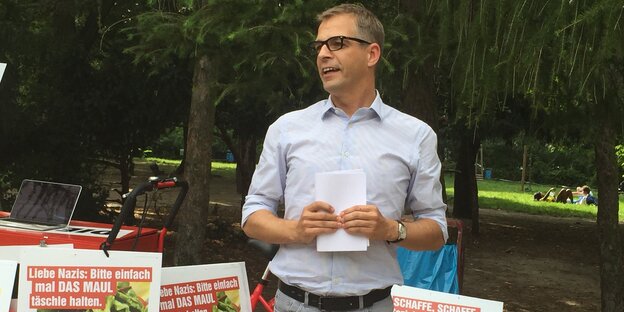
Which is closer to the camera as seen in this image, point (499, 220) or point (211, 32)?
point (211, 32)

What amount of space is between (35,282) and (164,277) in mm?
542

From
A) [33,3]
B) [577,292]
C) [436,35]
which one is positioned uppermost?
[33,3]

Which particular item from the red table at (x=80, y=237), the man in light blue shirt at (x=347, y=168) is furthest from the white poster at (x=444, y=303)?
the red table at (x=80, y=237)

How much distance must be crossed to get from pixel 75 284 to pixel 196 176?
4.70 metres

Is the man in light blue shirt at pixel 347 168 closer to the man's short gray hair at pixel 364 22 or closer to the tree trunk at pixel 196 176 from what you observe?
the man's short gray hair at pixel 364 22

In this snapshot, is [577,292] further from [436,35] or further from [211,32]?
[211,32]

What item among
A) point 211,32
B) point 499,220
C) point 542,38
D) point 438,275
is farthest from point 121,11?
point 499,220

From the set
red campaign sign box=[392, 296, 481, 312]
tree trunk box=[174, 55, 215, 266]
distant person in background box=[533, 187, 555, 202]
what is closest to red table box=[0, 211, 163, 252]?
red campaign sign box=[392, 296, 481, 312]

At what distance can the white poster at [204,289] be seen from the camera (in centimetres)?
321

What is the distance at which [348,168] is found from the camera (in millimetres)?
2391

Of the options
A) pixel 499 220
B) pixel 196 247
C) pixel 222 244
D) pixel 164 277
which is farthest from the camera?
pixel 499 220

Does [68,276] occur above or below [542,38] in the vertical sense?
below

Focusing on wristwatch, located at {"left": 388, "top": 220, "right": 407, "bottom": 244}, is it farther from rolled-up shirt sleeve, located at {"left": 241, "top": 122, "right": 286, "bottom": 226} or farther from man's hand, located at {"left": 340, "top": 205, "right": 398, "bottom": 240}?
rolled-up shirt sleeve, located at {"left": 241, "top": 122, "right": 286, "bottom": 226}

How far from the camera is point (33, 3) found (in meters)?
9.48
